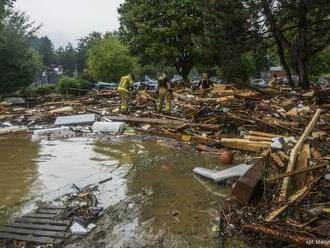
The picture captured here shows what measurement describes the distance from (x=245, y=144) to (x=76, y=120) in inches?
332

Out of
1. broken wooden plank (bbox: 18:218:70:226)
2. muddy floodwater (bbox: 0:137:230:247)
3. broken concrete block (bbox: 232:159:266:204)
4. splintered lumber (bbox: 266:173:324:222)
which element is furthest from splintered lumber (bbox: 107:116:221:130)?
broken wooden plank (bbox: 18:218:70:226)

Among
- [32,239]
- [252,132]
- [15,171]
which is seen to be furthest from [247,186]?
[15,171]

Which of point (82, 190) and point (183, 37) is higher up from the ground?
point (183, 37)

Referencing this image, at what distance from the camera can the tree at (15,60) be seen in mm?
34312

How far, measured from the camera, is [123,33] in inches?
1586

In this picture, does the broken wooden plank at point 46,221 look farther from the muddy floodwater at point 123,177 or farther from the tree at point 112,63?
the tree at point 112,63

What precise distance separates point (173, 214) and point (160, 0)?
32.4 metres

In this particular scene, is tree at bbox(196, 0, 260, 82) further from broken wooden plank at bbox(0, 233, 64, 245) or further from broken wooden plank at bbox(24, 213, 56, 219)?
broken wooden plank at bbox(0, 233, 64, 245)

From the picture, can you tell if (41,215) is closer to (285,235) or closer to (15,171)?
(15,171)

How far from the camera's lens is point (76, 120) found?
17.8 m

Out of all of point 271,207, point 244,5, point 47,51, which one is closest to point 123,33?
point 244,5

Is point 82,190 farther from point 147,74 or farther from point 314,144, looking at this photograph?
point 147,74

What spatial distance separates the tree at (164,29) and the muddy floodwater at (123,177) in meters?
22.8

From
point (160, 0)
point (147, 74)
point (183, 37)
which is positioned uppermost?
point (160, 0)
